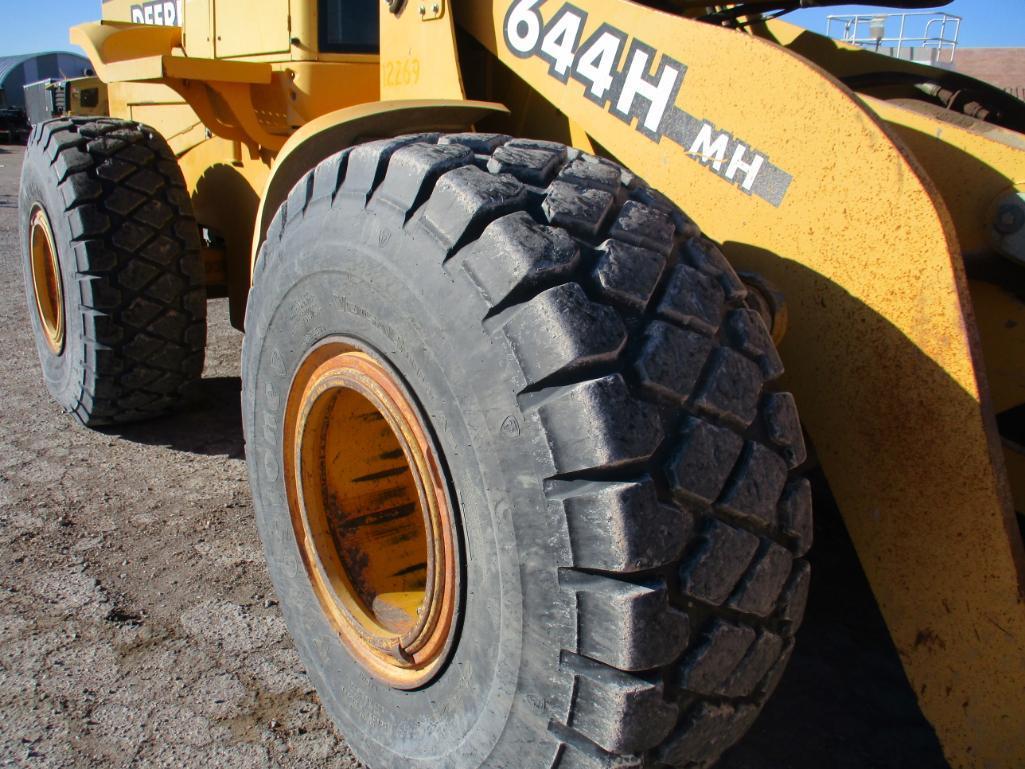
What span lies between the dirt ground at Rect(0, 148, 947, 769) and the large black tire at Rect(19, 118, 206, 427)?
0.33 metres

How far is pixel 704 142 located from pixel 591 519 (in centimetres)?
95

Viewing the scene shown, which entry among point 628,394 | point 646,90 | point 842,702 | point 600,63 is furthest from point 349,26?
point 842,702

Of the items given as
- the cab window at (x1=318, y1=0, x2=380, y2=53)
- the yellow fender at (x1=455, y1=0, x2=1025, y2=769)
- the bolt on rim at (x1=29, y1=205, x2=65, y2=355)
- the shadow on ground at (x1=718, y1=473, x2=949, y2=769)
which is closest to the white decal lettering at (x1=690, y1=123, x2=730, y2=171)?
the yellow fender at (x1=455, y1=0, x2=1025, y2=769)

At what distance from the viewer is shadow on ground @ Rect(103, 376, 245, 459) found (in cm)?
412

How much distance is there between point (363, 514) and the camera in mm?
2312

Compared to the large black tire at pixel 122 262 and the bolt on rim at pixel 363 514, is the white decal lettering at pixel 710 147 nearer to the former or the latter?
the bolt on rim at pixel 363 514

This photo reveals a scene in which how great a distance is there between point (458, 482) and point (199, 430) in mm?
2986

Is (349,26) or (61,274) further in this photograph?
(61,274)

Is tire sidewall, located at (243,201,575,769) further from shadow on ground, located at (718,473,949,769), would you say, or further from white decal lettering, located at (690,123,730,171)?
shadow on ground, located at (718,473,949,769)

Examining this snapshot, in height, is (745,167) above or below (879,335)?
above

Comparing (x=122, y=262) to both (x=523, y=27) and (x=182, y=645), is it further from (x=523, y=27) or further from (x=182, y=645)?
(x=523, y=27)

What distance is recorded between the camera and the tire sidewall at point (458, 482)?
4.88 ft

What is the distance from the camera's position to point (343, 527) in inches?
89.8

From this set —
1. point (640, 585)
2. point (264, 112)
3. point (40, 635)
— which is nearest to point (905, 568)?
point (640, 585)
